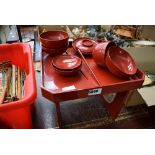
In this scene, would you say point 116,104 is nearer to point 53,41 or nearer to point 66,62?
point 66,62

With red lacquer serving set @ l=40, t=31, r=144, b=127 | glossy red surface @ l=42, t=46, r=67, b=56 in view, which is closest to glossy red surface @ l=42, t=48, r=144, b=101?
red lacquer serving set @ l=40, t=31, r=144, b=127

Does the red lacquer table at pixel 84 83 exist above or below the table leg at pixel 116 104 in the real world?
above

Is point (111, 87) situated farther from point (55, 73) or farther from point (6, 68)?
point (6, 68)

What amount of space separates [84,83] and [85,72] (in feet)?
0.34

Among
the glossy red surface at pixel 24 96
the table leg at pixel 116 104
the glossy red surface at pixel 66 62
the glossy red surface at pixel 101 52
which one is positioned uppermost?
the glossy red surface at pixel 101 52

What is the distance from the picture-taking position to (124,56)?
1054 millimetres

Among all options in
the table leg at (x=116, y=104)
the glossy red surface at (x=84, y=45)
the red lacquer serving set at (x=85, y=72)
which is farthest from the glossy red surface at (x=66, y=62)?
the table leg at (x=116, y=104)

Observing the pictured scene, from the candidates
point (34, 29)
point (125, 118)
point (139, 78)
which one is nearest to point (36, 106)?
point (125, 118)

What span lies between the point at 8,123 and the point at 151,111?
1.06 metres

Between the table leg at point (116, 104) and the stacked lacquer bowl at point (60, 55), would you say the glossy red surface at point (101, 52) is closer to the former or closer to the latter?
the stacked lacquer bowl at point (60, 55)

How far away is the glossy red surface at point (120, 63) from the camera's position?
927 millimetres

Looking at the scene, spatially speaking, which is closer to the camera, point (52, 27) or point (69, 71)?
point (69, 71)

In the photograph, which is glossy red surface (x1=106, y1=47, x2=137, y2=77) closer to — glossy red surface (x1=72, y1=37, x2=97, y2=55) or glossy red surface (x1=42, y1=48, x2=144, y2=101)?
glossy red surface (x1=42, y1=48, x2=144, y2=101)

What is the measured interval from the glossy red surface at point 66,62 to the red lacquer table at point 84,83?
0.05 meters
